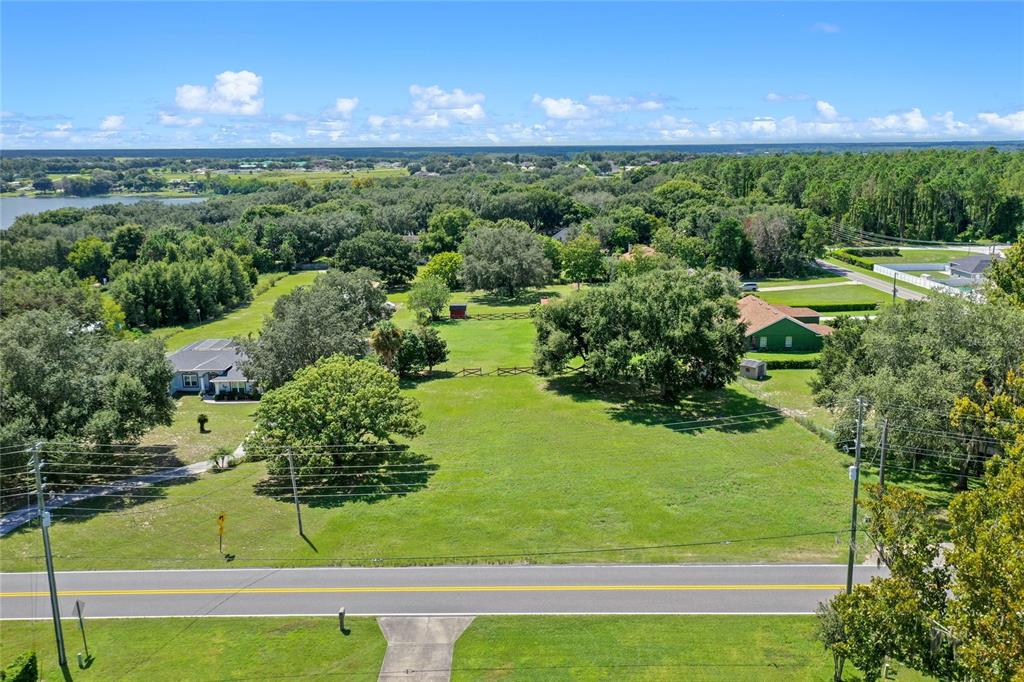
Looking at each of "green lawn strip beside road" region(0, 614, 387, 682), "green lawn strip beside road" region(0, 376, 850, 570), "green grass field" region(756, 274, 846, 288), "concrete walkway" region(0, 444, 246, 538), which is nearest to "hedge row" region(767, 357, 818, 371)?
"green lawn strip beside road" region(0, 376, 850, 570)

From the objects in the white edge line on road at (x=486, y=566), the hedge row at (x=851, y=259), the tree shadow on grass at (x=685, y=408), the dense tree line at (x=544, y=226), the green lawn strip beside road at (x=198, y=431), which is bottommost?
the green lawn strip beside road at (x=198, y=431)

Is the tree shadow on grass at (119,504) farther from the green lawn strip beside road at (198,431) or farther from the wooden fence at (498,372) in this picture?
the wooden fence at (498,372)

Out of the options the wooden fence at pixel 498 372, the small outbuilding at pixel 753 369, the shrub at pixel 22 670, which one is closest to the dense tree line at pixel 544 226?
the small outbuilding at pixel 753 369

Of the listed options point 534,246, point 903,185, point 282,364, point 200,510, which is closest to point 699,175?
point 903,185

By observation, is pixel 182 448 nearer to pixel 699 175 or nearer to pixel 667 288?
pixel 667 288

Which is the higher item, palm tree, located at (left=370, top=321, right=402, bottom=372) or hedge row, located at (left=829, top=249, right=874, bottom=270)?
hedge row, located at (left=829, top=249, right=874, bottom=270)

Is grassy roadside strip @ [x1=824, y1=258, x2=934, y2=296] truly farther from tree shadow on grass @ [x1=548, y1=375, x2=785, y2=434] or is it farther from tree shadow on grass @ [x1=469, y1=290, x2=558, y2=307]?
tree shadow on grass @ [x1=469, y1=290, x2=558, y2=307]
